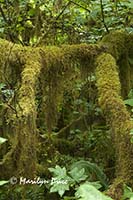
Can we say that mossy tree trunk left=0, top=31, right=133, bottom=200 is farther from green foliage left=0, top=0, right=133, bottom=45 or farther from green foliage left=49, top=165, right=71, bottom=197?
green foliage left=0, top=0, right=133, bottom=45

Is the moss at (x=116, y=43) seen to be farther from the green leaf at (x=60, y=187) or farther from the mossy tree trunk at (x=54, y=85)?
the green leaf at (x=60, y=187)

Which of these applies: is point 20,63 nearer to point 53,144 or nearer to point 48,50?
point 48,50

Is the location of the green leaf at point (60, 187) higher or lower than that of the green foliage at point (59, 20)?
lower

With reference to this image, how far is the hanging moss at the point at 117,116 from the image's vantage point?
178 centimetres

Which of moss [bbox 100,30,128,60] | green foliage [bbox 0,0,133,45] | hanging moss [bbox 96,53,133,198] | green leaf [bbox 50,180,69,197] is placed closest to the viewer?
green leaf [bbox 50,180,69,197]

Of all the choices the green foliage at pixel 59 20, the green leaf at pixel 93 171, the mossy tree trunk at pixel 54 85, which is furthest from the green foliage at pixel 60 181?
the green foliage at pixel 59 20

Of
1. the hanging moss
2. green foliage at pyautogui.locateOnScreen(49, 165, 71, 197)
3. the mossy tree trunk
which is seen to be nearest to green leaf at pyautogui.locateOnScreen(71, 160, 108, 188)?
the mossy tree trunk

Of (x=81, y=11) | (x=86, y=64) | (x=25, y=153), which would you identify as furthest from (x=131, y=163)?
(x=81, y=11)

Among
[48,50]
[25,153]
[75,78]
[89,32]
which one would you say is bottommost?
[25,153]

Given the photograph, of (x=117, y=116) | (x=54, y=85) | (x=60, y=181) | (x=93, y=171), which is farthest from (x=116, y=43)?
(x=60, y=181)

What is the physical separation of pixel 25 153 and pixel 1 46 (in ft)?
2.15

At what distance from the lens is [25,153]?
6.33 ft

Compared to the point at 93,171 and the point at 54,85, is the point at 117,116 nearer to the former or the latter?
the point at 54,85

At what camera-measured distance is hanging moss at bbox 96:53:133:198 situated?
5.85ft
